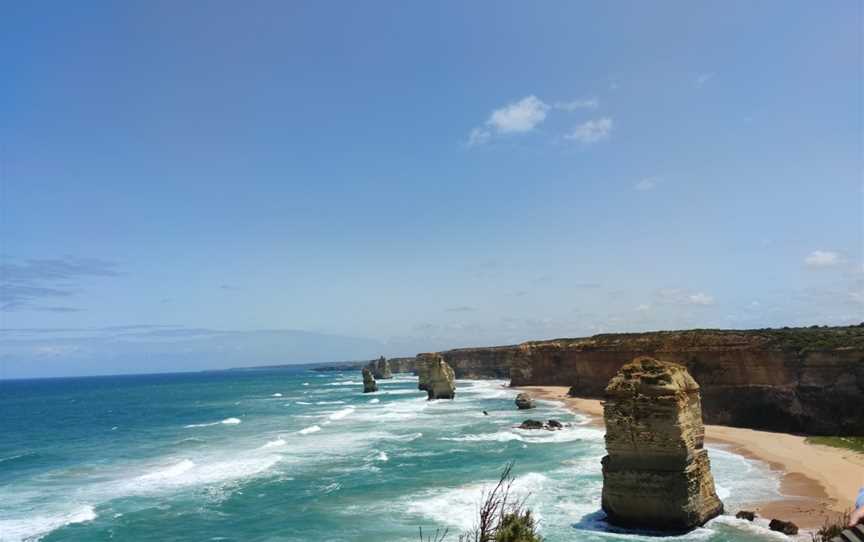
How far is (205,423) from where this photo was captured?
6297cm

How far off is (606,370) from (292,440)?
1309 inches

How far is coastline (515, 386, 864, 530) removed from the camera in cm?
2156

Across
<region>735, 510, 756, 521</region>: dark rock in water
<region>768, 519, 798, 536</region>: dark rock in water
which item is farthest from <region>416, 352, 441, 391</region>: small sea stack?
<region>768, 519, 798, 536</region>: dark rock in water

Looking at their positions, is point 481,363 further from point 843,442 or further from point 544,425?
point 843,442

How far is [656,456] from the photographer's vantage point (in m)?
19.7

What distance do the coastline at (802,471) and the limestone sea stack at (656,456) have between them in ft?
11.1

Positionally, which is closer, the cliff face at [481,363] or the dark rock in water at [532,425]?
the dark rock in water at [532,425]

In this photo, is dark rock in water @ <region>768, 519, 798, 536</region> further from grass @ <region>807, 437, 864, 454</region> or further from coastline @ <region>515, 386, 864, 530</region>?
grass @ <region>807, 437, 864, 454</region>

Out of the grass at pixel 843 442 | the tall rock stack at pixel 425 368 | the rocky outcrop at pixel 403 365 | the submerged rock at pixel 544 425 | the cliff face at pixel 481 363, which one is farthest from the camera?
the rocky outcrop at pixel 403 365

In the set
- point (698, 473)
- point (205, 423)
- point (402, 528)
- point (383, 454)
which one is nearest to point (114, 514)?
point (402, 528)

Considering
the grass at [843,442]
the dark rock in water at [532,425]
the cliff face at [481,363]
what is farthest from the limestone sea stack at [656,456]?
the cliff face at [481,363]

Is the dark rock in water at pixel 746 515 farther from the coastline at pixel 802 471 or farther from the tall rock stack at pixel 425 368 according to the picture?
the tall rock stack at pixel 425 368

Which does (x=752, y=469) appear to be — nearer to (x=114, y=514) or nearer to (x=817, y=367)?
(x=817, y=367)

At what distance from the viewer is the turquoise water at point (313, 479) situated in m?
23.1
